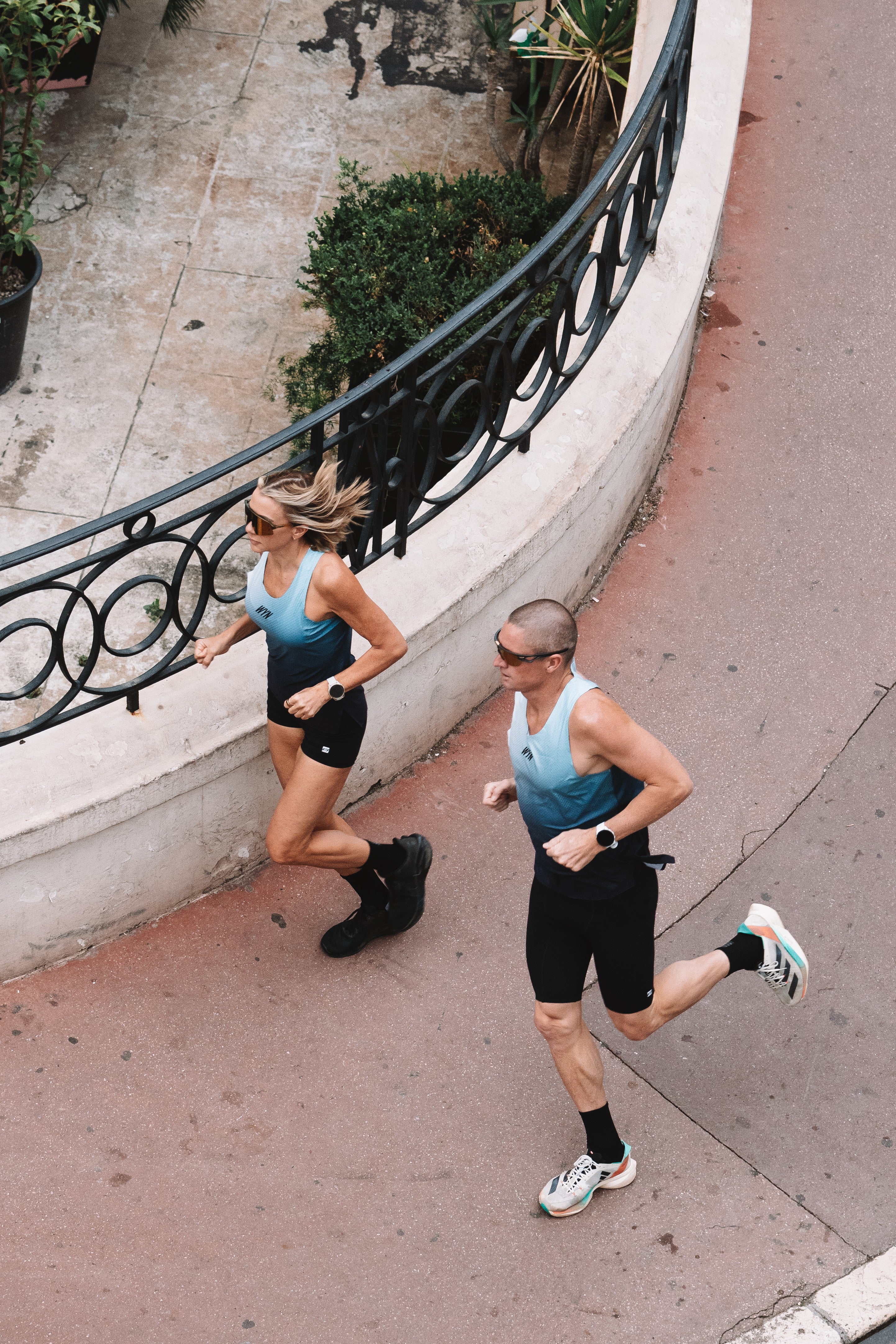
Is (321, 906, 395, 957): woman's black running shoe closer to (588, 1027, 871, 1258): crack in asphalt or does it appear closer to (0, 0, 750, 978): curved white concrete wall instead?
(0, 0, 750, 978): curved white concrete wall

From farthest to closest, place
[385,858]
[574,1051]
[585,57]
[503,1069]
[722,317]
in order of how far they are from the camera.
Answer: [585,57] < [722,317] < [385,858] < [503,1069] < [574,1051]

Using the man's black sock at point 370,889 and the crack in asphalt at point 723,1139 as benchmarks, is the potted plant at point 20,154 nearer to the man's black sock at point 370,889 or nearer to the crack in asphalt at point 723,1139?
the man's black sock at point 370,889

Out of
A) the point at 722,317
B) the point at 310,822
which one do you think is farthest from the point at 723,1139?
the point at 722,317

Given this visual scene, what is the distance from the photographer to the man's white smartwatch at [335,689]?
179 inches

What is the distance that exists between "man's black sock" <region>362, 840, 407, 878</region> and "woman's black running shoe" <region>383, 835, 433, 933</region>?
11 mm

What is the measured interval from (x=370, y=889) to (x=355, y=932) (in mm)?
182

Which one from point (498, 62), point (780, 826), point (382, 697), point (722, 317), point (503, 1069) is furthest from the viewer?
point (498, 62)

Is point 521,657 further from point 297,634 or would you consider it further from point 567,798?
point 297,634

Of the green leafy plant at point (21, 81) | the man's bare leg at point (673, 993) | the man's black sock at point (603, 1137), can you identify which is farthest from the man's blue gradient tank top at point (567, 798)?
the green leafy plant at point (21, 81)

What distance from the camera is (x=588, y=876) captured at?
163 inches

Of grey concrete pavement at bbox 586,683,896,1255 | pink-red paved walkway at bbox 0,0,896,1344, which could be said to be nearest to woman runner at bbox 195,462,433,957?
pink-red paved walkway at bbox 0,0,896,1344

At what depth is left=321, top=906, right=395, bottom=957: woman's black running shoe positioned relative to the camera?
5238 millimetres

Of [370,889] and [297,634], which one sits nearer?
[297,634]

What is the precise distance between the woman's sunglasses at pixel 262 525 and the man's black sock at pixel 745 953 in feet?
6.37
